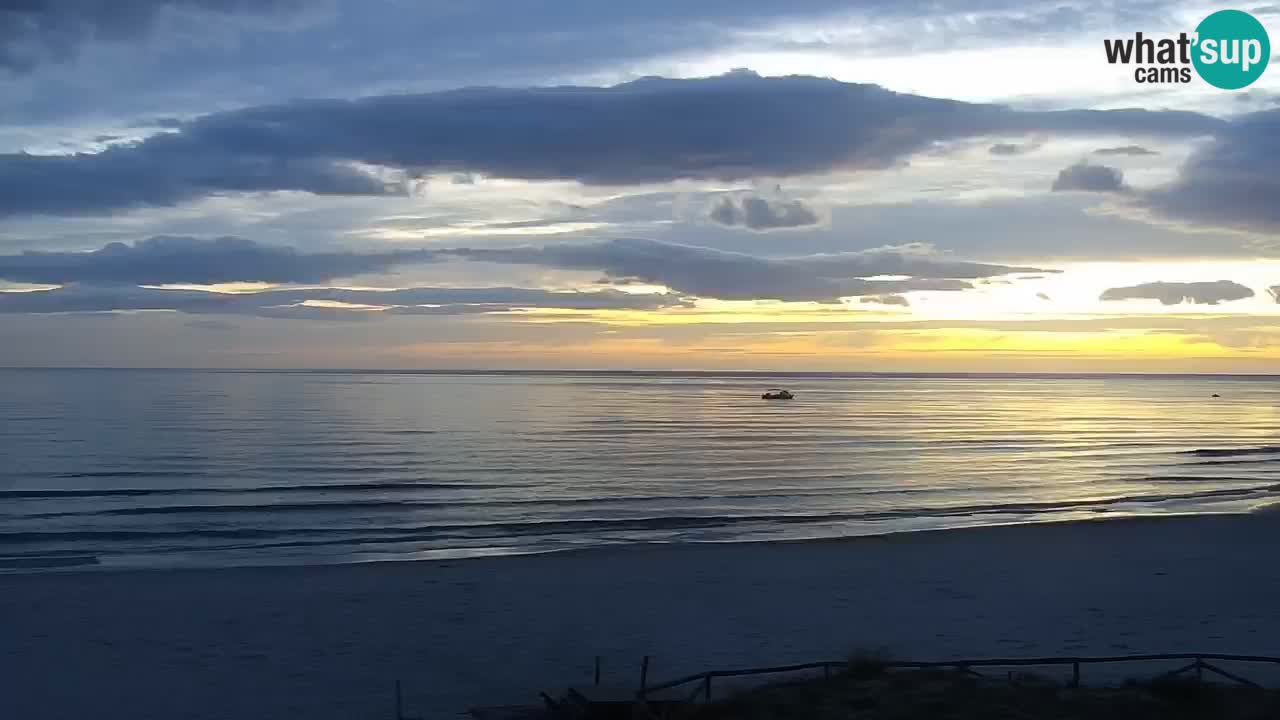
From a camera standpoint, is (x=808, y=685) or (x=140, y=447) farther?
(x=140, y=447)

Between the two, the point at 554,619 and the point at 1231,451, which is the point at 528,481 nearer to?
the point at 554,619

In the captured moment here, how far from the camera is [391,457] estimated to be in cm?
5350

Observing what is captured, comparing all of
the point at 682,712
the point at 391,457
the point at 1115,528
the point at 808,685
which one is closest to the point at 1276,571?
the point at 1115,528

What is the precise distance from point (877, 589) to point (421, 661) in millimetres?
10421

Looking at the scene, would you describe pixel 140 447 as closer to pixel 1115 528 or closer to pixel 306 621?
pixel 306 621

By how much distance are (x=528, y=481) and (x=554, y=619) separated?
23.9 meters

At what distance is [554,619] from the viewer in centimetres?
2098

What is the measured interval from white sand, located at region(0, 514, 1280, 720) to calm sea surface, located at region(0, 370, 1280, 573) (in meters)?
4.05

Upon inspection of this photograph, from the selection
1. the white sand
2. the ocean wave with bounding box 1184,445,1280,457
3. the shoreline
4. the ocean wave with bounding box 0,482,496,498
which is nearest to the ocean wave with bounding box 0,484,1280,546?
the shoreline

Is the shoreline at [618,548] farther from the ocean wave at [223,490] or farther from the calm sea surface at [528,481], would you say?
the ocean wave at [223,490]

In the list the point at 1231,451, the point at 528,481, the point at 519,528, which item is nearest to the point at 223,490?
the point at 528,481

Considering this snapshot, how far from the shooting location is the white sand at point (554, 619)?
16500mm

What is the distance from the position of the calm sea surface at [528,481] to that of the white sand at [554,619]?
4.05 m

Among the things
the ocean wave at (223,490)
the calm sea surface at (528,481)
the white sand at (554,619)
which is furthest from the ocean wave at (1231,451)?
the ocean wave at (223,490)
